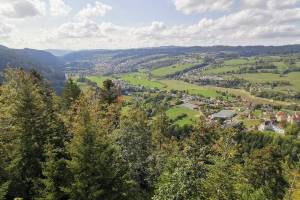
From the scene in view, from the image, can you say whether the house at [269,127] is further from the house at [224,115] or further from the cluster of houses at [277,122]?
the house at [224,115]

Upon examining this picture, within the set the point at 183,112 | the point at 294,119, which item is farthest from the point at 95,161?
the point at 294,119

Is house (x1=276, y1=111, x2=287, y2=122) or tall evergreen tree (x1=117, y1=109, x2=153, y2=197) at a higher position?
tall evergreen tree (x1=117, y1=109, x2=153, y2=197)

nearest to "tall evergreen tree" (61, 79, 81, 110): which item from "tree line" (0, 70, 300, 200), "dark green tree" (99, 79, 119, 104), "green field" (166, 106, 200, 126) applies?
"dark green tree" (99, 79, 119, 104)

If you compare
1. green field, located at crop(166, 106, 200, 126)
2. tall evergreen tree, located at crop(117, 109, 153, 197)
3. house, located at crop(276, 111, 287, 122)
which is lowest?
house, located at crop(276, 111, 287, 122)

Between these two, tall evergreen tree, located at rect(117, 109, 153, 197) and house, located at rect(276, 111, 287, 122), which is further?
house, located at rect(276, 111, 287, 122)

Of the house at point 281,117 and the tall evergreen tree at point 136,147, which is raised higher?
the tall evergreen tree at point 136,147

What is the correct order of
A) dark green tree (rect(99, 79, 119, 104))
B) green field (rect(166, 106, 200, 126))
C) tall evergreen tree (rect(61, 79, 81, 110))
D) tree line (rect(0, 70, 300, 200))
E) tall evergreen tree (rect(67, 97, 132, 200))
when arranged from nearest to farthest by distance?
1. tree line (rect(0, 70, 300, 200))
2. tall evergreen tree (rect(67, 97, 132, 200))
3. tall evergreen tree (rect(61, 79, 81, 110))
4. dark green tree (rect(99, 79, 119, 104))
5. green field (rect(166, 106, 200, 126))

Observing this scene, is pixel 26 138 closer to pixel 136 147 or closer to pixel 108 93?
pixel 136 147

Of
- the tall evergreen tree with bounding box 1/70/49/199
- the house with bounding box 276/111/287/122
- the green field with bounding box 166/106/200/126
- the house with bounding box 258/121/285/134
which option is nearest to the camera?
the tall evergreen tree with bounding box 1/70/49/199

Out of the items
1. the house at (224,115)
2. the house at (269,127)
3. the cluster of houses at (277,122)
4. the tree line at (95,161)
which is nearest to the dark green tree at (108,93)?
the tree line at (95,161)

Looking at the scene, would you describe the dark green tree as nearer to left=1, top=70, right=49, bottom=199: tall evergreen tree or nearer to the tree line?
the tree line
